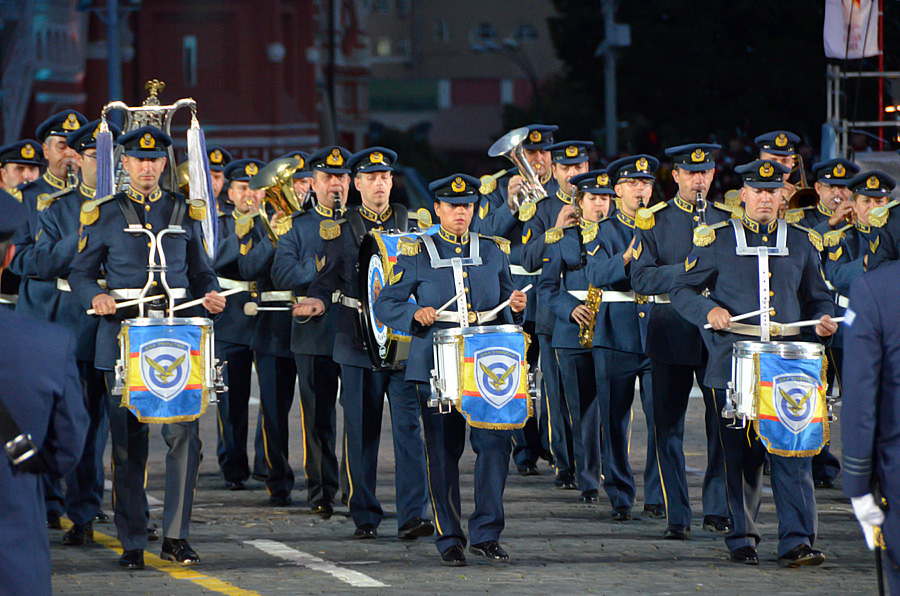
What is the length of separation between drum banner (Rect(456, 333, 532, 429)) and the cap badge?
7.70 ft

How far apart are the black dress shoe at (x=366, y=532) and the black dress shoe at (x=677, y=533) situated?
5.74 ft

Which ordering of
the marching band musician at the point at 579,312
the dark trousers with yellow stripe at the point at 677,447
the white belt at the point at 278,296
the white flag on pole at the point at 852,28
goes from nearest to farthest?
the dark trousers with yellow stripe at the point at 677,447, the marching band musician at the point at 579,312, the white belt at the point at 278,296, the white flag on pole at the point at 852,28

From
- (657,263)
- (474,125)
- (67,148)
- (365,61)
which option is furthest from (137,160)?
(474,125)

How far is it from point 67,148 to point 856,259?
560 centimetres

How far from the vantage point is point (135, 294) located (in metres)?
8.67

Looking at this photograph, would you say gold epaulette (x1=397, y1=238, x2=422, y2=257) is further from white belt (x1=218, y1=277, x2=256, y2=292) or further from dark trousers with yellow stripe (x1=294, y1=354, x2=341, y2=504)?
white belt (x1=218, y1=277, x2=256, y2=292)

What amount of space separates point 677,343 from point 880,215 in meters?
2.29

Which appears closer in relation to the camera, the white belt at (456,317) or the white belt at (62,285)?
the white belt at (456,317)

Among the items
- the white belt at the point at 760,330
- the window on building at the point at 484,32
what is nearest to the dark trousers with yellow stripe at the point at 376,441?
the white belt at the point at 760,330

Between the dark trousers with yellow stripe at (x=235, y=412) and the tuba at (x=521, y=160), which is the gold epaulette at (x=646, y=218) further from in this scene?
the dark trousers with yellow stripe at (x=235, y=412)

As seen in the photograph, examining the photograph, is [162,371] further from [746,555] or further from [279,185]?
[746,555]

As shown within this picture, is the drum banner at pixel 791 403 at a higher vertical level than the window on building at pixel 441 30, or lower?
lower

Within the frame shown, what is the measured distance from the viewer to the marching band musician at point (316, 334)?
400 inches

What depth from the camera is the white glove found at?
534cm
